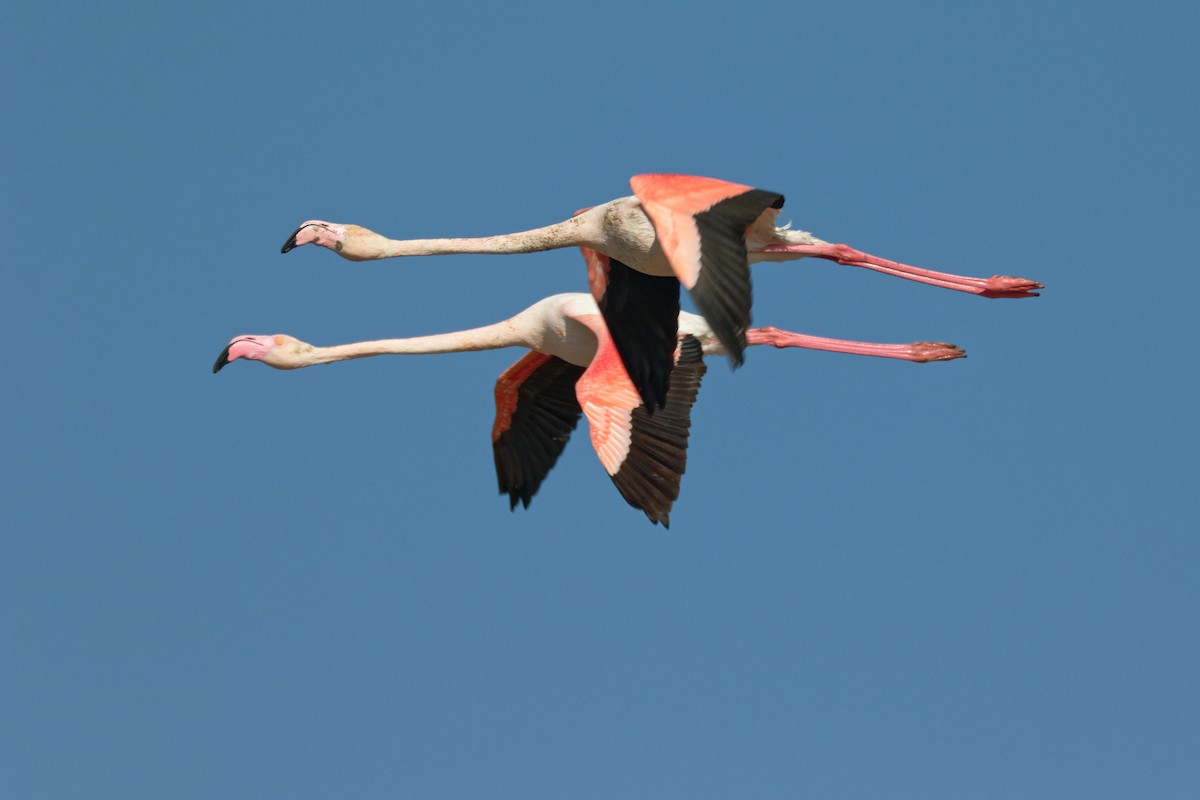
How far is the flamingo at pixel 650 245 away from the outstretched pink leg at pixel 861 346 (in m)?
1.15

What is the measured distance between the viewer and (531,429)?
19.3 m

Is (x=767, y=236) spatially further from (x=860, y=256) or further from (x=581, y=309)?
(x=581, y=309)

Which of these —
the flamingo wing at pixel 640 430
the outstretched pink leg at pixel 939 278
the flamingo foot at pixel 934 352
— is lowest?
the flamingo wing at pixel 640 430

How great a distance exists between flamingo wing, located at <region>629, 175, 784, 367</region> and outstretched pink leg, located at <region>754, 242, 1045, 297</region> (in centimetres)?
218

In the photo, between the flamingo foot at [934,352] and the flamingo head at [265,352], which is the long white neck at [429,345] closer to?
the flamingo head at [265,352]

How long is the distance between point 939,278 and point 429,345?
14.4ft

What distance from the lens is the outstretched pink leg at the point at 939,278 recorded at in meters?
16.9

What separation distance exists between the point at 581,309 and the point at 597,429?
1.38 meters

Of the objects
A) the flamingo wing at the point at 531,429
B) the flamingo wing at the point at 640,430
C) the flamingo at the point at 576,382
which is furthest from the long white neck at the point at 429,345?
the flamingo wing at the point at 640,430

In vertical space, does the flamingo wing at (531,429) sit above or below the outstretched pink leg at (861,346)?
below

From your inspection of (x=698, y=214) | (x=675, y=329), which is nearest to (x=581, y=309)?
(x=675, y=329)

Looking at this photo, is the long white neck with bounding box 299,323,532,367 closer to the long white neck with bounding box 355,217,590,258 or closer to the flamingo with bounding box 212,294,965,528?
the flamingo with bounding box 212,294,965,528

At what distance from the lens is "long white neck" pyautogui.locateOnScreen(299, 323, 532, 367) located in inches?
734

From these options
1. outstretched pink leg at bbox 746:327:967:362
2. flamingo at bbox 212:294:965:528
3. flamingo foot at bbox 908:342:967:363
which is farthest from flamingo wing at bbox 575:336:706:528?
flamingo foot at bbox 908:342:967:363
